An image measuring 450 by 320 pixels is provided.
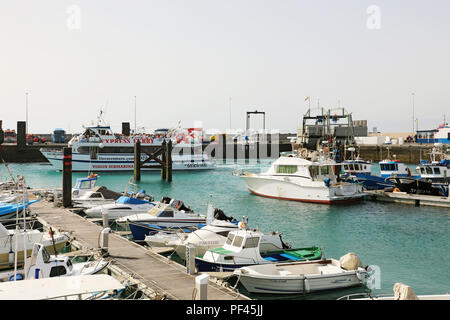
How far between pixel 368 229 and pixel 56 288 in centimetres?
2391

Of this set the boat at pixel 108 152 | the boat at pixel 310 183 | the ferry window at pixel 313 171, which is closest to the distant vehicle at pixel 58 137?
the boat at pixel 108 152

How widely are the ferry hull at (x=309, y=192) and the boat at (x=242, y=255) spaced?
65.4ft

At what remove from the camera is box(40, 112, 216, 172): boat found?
6938cm

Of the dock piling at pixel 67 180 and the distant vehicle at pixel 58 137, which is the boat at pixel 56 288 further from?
the distant vehicle at pixel 58 137

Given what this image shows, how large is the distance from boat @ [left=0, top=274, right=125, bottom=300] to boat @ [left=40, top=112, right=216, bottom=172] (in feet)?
193

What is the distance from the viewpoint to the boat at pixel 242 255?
17.1 metres

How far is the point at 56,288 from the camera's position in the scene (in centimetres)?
903

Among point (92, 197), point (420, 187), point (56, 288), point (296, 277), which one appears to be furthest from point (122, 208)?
point (420, 187)

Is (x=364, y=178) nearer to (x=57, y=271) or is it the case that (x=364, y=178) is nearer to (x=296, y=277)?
(x=296, y=277)

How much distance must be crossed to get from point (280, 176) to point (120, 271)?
88.4ft

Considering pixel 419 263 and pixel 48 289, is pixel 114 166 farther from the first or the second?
pixel 48 289

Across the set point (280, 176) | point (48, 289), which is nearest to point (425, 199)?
point (280, 176)
